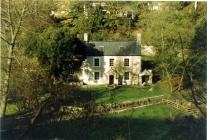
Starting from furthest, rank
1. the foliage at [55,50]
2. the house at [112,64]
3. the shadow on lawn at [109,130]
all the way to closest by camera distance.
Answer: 1. the house at [112,64]
2. the shadow on lawn at [109,130]
3. the foliage at [55,50]

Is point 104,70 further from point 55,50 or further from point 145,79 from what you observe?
point 55,50

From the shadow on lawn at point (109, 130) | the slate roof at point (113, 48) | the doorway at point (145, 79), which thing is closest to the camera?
the shadow on lawn at point (109, 130)

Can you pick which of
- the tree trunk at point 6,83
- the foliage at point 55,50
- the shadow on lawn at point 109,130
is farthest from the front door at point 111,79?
the tree trunk at point 6,83

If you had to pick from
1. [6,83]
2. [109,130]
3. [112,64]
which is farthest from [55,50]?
[112,64]

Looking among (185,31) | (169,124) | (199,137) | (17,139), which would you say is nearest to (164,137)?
(169,124)

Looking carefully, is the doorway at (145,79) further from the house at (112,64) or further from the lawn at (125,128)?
the lawn at (125,128)

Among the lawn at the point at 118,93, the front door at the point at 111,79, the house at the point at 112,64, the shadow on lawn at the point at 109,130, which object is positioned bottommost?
the shadow on lawn at the point at 109,130

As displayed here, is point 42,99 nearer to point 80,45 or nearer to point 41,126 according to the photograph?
point 41,126
